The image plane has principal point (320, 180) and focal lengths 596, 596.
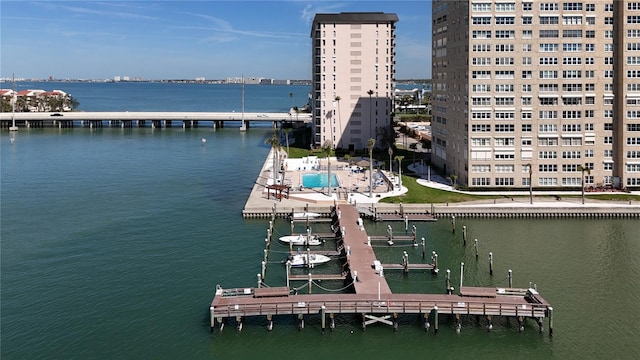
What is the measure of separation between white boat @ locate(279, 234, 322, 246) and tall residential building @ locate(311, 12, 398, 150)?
76278 millimetres

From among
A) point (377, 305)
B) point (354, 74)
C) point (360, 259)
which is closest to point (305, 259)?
point (360, 259)

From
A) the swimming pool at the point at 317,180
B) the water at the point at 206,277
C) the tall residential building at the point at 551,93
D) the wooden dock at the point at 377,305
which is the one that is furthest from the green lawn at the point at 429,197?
the wooden dock at the point at 377,305

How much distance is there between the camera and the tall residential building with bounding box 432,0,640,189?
298ft

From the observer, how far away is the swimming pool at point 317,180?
102m

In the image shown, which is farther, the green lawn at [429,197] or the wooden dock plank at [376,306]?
the green lawn at [429,197]

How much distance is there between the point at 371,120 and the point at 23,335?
109 metres

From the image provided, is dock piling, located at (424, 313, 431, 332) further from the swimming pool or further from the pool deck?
the swimming pool

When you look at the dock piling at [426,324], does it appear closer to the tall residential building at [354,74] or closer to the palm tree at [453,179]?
the palm tree at [453,179]

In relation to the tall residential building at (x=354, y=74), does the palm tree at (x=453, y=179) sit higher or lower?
lower

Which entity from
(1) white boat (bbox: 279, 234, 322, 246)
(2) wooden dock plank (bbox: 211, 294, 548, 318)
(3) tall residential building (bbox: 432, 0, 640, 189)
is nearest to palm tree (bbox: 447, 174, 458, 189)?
(3) tall residential building (bbox: 432, 0, 640, 189)

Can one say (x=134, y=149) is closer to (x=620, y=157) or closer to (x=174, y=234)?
(x=174, y=234)

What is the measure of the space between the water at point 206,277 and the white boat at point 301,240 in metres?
1.60

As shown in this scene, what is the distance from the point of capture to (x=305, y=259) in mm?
62594

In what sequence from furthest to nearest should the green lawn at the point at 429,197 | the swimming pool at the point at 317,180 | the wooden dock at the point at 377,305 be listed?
the swimming pool at the point at 317,180 → the green lawn at the point at 429,197 → the wooden dock at the point at 377,305
